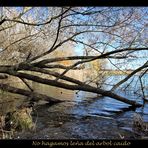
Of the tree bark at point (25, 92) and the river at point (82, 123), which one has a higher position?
the tree bark at point (25, 92)

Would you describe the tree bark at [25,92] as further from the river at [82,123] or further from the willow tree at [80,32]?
the willow tree at [80,32]

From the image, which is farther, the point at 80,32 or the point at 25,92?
the point at 25,92

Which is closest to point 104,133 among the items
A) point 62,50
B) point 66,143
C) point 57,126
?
point 57,126

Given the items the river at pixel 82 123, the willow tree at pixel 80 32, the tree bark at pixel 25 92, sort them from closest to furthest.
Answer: the river at pixel 82 123, the willow tree at pixel 80 32, the tree bark at pixel 25 92

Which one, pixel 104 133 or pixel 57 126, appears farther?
pixel 57 126

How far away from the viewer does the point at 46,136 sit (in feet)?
26.9

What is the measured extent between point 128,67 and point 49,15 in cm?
416

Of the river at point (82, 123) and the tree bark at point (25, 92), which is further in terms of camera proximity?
the tree bark at point (25, 92)

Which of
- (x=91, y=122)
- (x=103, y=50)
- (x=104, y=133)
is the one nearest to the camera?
(x=104, y=133)

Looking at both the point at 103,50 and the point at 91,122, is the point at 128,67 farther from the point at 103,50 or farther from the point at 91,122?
the point at 91,122

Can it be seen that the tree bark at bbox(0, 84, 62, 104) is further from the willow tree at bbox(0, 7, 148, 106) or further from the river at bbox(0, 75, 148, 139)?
the willow tree at bbox(0, 7, 148, 106)

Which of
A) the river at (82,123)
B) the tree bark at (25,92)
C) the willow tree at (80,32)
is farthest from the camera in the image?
the tree bark at (25,92)

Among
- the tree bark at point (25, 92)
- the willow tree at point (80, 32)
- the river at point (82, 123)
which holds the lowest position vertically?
the river at point (82, 123)

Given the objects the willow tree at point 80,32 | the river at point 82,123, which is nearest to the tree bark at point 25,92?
the river at point 82,123
